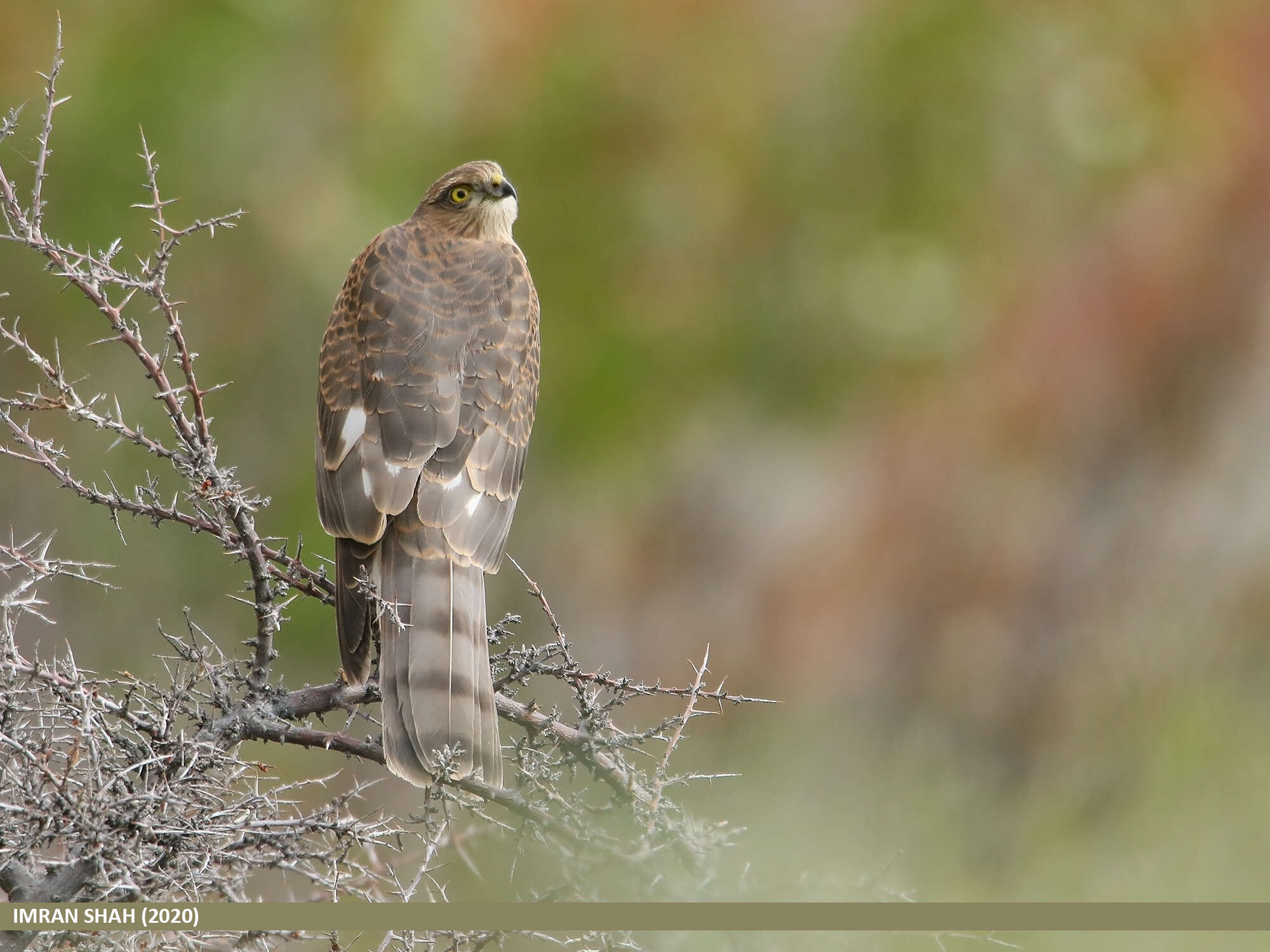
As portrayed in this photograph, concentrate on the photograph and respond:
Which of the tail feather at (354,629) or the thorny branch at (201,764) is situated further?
the tail feather at (354,629)

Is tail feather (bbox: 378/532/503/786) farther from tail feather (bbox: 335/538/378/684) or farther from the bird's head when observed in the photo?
the bird's head

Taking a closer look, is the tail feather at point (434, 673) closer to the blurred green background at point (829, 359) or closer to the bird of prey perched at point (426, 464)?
the bird of prey perched at point (426, 464)

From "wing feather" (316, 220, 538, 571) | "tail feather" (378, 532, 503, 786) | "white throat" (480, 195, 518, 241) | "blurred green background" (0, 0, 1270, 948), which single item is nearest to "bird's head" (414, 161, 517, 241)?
"white throat" (480, 195, 518, 241)

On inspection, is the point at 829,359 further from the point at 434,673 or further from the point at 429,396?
the point at 434,673

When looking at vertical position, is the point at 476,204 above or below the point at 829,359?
below

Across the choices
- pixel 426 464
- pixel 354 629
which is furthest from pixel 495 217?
pixel 354 629

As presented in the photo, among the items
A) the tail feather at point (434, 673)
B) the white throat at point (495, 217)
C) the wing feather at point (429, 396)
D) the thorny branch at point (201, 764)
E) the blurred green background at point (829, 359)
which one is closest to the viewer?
the thorny branch at point (201, 764)

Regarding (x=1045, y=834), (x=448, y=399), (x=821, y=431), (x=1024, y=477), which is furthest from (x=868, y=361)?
(x=448, y=399)

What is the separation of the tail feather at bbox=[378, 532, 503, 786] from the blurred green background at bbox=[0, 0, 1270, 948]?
7.88 ft

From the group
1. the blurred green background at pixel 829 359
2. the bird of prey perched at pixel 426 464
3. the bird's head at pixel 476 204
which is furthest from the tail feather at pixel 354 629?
A: the blurred green background at pixel 829 359

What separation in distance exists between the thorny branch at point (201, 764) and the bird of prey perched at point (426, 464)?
24 centimetres

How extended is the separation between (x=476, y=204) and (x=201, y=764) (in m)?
2.10

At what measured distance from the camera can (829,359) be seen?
8.78 m

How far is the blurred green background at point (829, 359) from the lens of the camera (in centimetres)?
620
